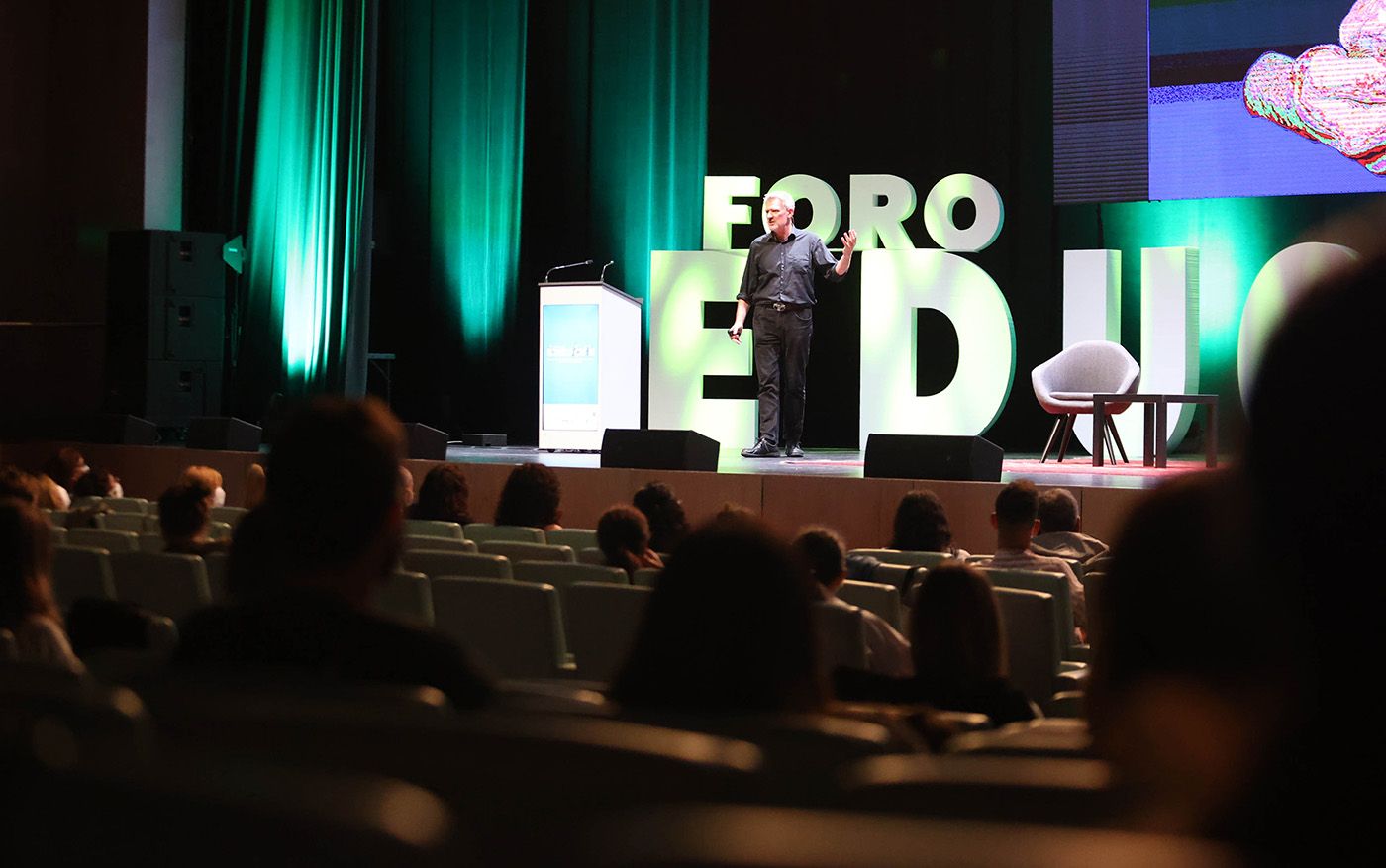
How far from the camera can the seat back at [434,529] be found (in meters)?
4.45

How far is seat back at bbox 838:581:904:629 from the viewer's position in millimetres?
2959

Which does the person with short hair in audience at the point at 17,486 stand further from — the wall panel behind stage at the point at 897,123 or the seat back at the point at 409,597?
the wall panel behind stage at the point at 897,123

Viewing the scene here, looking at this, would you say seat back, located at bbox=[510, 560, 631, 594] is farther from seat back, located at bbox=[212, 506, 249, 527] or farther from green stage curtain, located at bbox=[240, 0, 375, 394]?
green stage curtain, located at bbox=[240, 0, 375, 394]

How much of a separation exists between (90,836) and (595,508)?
20.1ft

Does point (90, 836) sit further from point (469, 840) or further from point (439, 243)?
point (439, 243)

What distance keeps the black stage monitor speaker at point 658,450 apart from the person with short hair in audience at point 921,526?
2452mm

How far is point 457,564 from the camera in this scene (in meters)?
3.26

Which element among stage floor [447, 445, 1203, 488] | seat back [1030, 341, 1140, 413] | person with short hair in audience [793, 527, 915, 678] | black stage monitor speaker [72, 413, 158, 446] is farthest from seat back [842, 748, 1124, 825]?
black stage monitor speaker [72, 413, 158, 446]

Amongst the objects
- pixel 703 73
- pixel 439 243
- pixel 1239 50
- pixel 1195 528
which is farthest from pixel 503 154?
pixel 1195 528

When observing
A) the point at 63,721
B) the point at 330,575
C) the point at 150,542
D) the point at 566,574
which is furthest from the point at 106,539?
the point at 63,721

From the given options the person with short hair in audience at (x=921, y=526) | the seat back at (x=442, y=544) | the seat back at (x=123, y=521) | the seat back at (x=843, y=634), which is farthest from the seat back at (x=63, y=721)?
the seat back at (x=123, y=521)

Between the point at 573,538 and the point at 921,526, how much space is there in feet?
3.79

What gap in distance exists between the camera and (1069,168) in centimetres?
934

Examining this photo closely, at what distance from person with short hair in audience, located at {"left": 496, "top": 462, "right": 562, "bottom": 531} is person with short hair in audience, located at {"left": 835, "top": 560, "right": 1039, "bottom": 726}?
2.77 m
